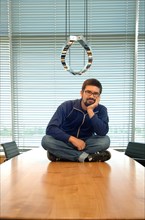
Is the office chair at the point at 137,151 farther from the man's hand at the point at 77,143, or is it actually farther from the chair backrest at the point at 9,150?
the chair backrest at the point at 9,150

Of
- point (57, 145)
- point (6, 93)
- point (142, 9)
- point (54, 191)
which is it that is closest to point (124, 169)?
point (57, 145)

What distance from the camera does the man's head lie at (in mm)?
1721

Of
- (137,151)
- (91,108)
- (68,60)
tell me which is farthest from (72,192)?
(68,60)

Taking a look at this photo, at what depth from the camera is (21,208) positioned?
32.1 inches

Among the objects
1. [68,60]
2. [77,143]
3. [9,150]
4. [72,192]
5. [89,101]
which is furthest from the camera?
[68,60]

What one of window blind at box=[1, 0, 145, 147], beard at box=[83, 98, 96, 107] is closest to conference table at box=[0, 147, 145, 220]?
beard at box=[83, 98, 96, 107]

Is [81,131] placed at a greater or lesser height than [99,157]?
greater

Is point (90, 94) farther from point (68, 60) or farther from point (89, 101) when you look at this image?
point (68, 60)

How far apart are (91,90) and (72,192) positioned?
892 millimetres

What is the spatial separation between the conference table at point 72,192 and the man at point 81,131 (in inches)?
6.4

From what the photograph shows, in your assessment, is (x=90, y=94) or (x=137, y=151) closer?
(x=90, y=94)

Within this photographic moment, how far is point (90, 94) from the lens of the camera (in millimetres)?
1741

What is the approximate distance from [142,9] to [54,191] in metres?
3.30

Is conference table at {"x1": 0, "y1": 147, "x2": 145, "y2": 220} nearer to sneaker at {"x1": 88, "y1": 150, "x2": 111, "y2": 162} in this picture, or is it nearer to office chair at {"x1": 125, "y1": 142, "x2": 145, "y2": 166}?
sneaker at {"x1": 88, "y1": 150, "x2": 111, "y2": 162}
